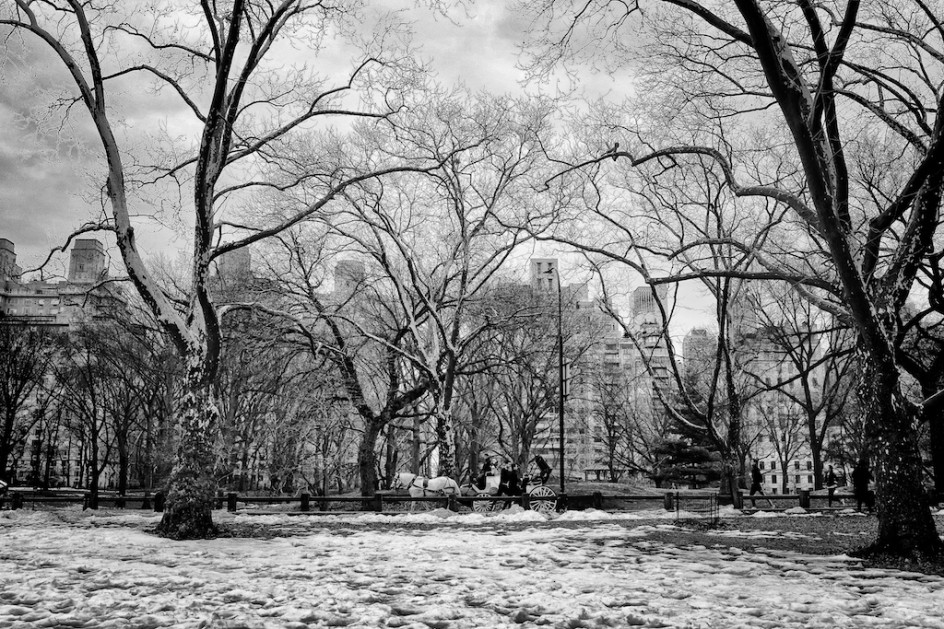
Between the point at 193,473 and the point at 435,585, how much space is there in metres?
6.60

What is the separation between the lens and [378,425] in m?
25.0

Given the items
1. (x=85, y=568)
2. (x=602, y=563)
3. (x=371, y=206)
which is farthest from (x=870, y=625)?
(x=371, y=206)

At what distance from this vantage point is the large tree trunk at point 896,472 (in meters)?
9.17

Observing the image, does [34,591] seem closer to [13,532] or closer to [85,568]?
[85,568]

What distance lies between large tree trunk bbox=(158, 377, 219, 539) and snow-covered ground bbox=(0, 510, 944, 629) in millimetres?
574

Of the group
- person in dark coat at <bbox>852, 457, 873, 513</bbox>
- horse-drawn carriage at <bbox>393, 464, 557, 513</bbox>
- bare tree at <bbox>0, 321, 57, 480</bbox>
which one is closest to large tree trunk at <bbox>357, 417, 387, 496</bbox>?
horse-drawn carriage at <bbox>393, 464, 557, 513</bbox>

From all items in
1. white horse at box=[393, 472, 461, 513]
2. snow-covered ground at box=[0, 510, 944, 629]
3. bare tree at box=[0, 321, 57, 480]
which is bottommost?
white horse at box=[393, 472, 461, 513]

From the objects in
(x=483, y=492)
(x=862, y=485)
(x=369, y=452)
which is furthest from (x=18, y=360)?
(x=862, y=485)

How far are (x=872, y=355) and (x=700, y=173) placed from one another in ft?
42.3

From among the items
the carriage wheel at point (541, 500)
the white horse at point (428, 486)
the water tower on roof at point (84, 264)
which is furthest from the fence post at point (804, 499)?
the water tower on roof at point (84, 264)

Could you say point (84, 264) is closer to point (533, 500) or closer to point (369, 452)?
point (369, 452)

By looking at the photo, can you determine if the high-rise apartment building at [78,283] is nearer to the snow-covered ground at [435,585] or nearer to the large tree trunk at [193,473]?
the large tree trunk at [193,473]

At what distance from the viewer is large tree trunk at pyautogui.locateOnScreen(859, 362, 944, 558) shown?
917cm

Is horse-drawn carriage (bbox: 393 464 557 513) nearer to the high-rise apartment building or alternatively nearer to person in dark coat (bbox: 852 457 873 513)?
person in dark coat (bbox: 852 457 873 513)
